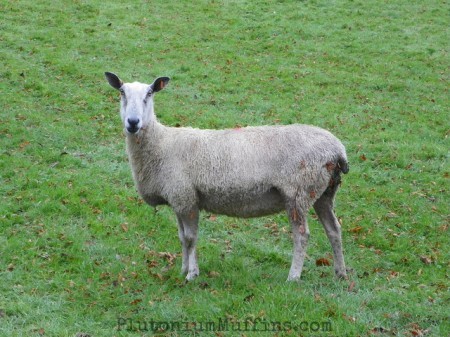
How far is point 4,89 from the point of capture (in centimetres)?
1559

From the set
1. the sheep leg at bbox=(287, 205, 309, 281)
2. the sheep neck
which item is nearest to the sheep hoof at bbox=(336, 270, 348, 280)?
the sheep leg at bbox=(287, 205, 309, 281)

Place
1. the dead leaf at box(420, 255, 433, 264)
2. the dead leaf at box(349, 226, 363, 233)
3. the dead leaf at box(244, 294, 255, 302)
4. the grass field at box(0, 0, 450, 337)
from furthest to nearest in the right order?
the dead leaf at box(349, 226, 363, 233) → the dead leaf at box(420, 255, 433, 264) → the dead leaf at box(244, 294, 255, 302) → the grass field at box(0, 0, 450, 337)

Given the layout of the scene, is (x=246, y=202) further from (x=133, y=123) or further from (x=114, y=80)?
(x=114, y=80)

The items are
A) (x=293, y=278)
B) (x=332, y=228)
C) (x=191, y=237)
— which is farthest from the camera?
(x=332, y=228)

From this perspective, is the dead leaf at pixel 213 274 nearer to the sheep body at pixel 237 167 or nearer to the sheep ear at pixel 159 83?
the sheep body at pixel 237 167

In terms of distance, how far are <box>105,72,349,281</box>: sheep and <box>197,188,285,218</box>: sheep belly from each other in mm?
13

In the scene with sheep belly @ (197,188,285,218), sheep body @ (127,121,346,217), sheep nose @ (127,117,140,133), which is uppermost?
sheep nose @ (127,117,140,133)

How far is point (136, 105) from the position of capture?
7.84 metres

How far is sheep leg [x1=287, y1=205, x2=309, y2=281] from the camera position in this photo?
775 centimetres

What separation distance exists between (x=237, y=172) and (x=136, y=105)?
1.59 metres

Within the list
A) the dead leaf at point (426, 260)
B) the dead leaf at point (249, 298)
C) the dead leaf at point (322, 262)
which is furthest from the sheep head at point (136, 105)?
the dead leaf at point (426, 260)

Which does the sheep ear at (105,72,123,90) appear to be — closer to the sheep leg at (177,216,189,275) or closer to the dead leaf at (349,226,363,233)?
the sheep leg at (177,216,189,275)

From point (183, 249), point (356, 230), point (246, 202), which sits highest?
point (246, 202)

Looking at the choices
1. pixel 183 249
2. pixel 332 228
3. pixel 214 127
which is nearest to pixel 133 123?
pixel 183 249
